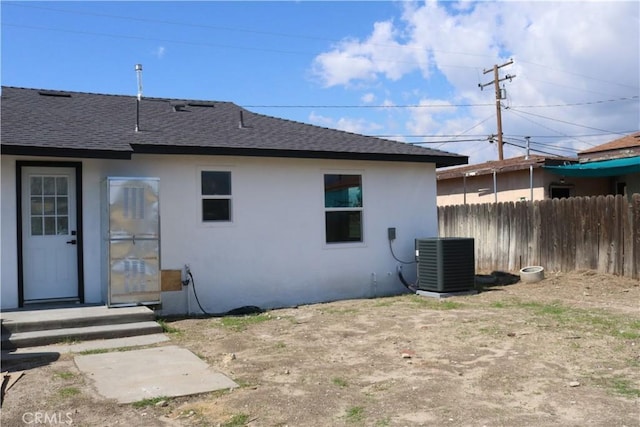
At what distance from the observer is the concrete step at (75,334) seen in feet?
23.9

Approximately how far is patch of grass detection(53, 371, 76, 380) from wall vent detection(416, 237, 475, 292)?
7315 millimetres

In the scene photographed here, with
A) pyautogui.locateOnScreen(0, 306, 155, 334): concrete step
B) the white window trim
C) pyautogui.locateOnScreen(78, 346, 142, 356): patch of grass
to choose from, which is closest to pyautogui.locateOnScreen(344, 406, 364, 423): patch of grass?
pyautogui.locateOnScreen(78, 346, 142, 356): patch of grass

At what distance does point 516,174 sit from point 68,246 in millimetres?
14219

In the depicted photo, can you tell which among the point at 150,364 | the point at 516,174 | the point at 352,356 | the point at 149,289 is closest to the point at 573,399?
the point at 352,356

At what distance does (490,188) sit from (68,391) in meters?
16.7

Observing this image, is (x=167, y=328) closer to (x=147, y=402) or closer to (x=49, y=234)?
(x=49, y=234)

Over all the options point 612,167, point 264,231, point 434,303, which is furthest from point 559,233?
point 264,231

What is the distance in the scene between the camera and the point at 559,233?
13.5 metres

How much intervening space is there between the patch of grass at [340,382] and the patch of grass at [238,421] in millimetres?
1188

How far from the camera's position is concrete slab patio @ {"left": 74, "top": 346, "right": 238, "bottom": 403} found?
5383mm

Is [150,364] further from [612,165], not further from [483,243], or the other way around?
[612,165]

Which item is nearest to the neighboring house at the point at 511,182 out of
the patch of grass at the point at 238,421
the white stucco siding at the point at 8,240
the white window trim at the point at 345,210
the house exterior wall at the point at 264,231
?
the house exterior wall at the point at 264,231

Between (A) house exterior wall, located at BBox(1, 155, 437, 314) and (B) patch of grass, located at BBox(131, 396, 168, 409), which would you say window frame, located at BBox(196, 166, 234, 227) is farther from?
(B) patch of grass, located at BBox(131, 396, 168, 409)

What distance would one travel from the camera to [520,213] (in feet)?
47.5
